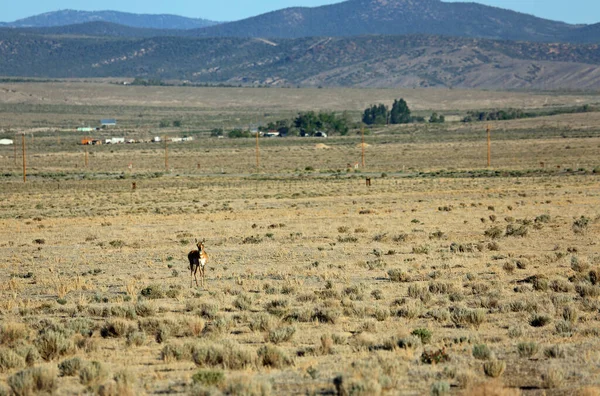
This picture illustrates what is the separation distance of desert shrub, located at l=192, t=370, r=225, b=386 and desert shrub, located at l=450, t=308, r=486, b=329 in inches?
194

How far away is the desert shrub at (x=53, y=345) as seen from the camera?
43.3ft

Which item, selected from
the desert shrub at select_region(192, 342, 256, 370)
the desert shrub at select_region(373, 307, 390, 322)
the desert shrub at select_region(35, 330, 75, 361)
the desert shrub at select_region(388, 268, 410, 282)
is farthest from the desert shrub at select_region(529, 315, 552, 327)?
the desert shrub at select_region(35, 330, 75, 361)

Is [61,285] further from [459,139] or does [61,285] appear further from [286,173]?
[459,139]

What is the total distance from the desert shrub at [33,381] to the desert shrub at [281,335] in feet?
11.3

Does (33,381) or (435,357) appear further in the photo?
(435,357)

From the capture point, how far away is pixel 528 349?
12961mm

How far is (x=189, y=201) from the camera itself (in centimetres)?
4700

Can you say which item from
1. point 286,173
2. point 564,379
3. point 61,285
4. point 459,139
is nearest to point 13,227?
point 61,285

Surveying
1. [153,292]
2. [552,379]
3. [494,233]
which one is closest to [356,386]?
[552,379]

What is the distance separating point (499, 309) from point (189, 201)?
Result: 104ft

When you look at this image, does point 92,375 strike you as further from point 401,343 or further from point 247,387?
point 401,343

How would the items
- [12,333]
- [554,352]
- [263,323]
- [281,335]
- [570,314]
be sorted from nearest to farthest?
[554,352]
[281,335]
[12,333]
[263,323]
[570,314]

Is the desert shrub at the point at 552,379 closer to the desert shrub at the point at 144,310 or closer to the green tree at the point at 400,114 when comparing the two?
the desert shrub at the point at 144,310

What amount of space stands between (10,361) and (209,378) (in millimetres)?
2789
